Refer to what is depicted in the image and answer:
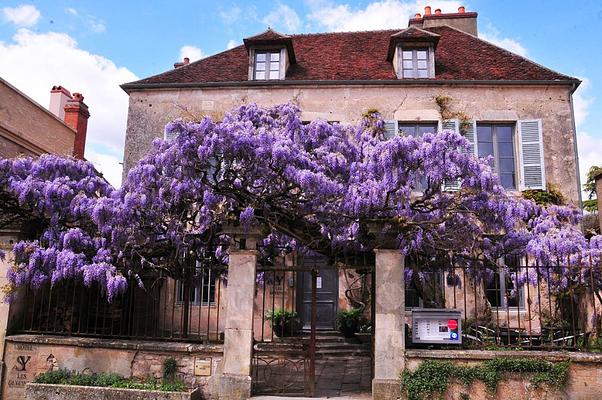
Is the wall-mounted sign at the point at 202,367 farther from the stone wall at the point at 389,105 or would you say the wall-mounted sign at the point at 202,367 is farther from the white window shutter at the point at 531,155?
the white window shutter at the point at 531,155

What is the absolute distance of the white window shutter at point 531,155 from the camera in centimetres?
1326

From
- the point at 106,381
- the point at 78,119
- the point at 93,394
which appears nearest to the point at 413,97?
the point at 106,381

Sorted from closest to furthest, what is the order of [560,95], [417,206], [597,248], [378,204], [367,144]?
[378,204]
[417,206]
[367,144]
[597,248]
[560,95]

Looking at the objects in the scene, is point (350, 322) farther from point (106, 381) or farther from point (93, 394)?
point (93, 394)

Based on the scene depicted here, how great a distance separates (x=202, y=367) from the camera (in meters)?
7.66

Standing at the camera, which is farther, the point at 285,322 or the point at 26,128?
the point at 26,128

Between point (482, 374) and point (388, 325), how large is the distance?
1368mm

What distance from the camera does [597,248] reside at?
9.41 metres

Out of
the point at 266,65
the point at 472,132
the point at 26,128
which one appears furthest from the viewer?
the point at 26,128

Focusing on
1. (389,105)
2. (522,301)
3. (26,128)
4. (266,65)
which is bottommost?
(522,301)

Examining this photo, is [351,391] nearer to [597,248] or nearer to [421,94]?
[597,248]

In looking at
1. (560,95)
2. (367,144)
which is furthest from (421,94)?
(367,144)

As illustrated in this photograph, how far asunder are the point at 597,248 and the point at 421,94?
621 cm

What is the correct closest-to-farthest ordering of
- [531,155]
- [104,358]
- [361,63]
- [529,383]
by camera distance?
[529,383] → [104,358] → [531,155] → [361,63]
